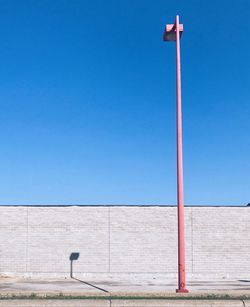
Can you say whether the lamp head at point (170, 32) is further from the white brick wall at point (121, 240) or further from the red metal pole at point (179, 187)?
the white brick wall at point (121, 240)

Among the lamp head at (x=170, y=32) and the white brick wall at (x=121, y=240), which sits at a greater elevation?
the lamp head at (x=170, y=32)

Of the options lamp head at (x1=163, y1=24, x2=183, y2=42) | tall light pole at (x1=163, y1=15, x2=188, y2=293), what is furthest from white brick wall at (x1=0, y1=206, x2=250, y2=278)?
lamp head at (x1=163, y1=24, x2=183, y2=42)

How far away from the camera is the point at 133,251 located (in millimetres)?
23844

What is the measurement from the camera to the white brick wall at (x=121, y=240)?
23.8m

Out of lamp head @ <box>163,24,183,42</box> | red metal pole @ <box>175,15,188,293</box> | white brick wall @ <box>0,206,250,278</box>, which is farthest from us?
white brick wall @ <box>0,206,250,278</box>

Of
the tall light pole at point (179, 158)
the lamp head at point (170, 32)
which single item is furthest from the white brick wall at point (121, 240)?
the lamp head at point (170, 32)

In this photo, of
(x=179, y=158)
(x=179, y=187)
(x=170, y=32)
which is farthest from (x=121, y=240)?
(x=170, y=32)

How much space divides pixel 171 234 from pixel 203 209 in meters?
2.00

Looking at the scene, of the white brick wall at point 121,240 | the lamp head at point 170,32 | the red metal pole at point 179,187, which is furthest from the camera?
the white brick wall at point 121,240

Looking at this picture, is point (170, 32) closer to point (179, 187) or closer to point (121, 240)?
point (179, 187)

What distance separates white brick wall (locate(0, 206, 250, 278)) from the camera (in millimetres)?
23766

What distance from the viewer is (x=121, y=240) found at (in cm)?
2391

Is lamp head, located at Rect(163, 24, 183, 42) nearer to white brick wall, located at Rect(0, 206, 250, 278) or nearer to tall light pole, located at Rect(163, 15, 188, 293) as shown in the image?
tall light pole, located at Rect(163, 15, 188, 293)

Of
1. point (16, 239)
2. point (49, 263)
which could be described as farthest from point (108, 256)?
point (16, 239)
